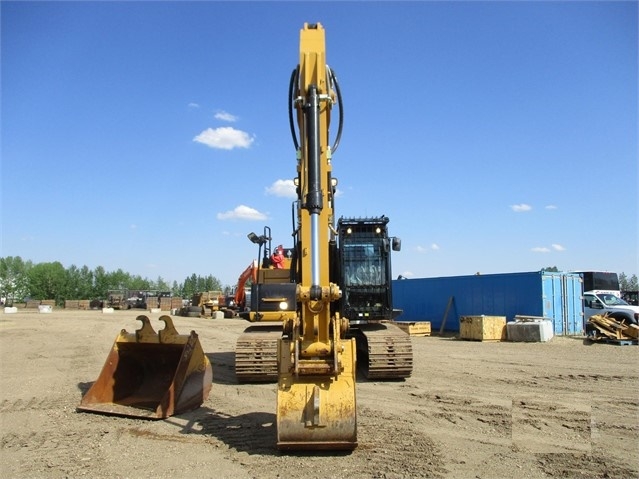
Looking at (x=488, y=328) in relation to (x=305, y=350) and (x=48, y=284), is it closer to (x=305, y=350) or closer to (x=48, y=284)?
(x=305, y=350)

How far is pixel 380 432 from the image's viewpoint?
6324mm

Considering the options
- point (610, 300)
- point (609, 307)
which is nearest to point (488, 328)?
point (609, 307)

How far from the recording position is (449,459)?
17.8 feet

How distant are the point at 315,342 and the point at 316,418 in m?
0.80

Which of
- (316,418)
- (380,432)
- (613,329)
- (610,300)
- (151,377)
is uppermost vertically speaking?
(610,300)

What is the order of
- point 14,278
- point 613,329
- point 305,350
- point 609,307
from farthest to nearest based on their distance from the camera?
point 14,278
point 609,307
point 613,329
point 305,350

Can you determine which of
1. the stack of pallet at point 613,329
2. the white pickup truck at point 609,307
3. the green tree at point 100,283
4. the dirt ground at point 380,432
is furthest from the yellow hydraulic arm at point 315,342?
the green tree at point 100,283

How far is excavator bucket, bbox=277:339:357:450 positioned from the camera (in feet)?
17.6

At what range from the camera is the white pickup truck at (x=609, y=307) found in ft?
63.4

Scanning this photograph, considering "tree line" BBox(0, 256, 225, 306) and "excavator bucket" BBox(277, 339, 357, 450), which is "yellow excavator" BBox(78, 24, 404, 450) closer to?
"excavator bucket" BBox(277, 339, 357, 450)

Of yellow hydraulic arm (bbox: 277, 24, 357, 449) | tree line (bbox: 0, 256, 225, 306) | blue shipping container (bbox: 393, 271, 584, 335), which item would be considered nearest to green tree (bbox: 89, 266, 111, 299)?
tree line (bbox: 0, 256, 225, 306)

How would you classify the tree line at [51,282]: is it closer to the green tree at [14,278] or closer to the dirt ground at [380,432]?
the green tree at [14,278]

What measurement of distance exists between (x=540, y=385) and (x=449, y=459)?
16.7 feet

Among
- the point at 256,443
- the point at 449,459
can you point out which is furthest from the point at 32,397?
the point at 449,459
